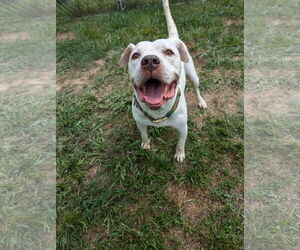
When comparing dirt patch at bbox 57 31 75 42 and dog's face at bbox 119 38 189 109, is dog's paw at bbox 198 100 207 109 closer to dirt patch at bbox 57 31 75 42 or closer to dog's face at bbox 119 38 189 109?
dog's face at bbox 119 38 189 109

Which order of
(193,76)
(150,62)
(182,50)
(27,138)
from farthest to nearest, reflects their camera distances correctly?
(27,138)
(193,76)
(182,50)
(150,62)

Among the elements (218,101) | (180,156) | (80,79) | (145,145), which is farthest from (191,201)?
(80,79)

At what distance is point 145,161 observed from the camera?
128 inches

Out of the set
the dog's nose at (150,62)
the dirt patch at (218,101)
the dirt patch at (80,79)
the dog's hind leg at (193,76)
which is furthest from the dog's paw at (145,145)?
the dirt patch at (80,79)

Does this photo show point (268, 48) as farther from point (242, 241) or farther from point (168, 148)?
point (242, 241)

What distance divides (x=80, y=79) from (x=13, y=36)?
2.77 m

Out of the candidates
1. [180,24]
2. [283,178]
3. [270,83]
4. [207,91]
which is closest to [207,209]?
[283,178]

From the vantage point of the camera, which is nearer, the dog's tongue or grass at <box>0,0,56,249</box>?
the dog's tongue

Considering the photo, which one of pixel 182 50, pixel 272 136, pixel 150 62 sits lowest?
pixel 272 136

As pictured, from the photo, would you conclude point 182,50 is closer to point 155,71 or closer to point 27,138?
point 155,71

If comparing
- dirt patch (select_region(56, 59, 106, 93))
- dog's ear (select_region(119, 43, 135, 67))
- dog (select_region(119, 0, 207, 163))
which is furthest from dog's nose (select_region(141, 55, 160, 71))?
dirt patch (select_region(56, 59, 106, 93))

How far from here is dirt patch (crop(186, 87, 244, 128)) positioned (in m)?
3.77

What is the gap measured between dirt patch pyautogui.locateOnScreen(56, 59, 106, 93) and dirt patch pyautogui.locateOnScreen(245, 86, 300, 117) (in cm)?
258

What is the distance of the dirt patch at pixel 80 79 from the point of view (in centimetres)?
475
